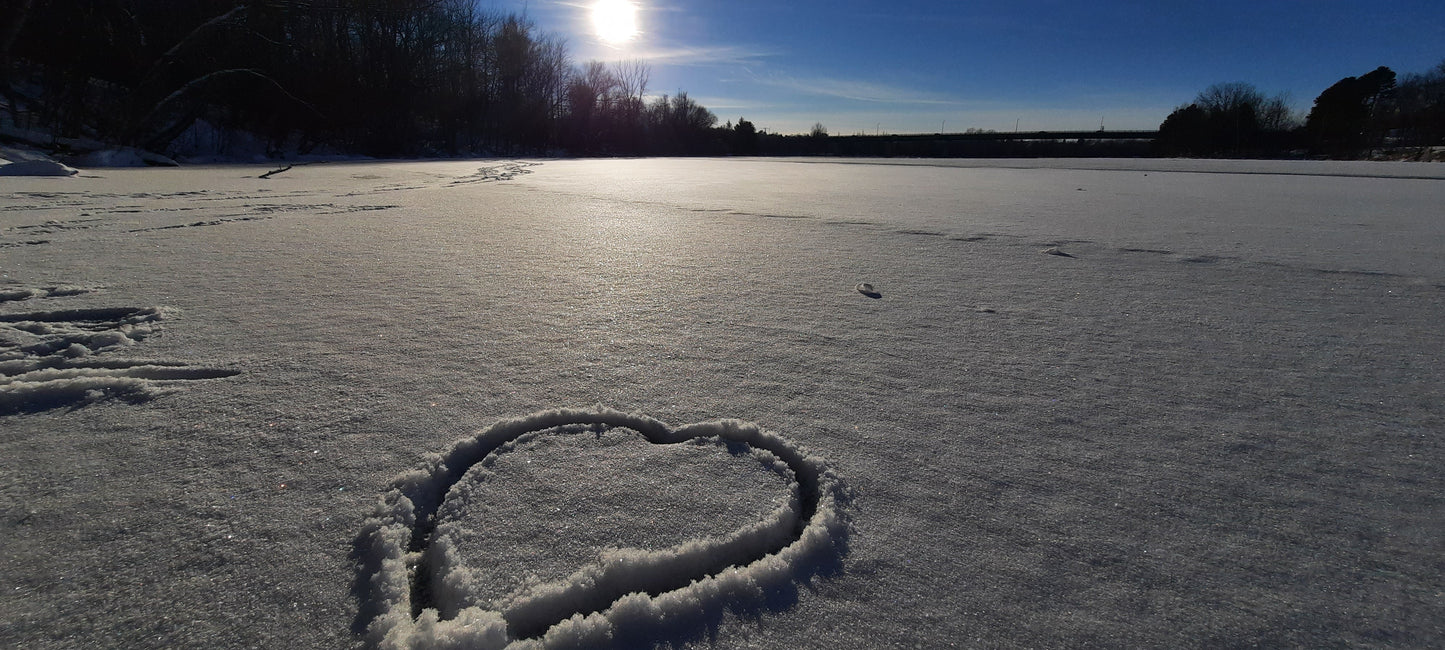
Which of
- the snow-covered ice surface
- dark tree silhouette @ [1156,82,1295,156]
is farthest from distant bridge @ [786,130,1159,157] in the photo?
the snow-covered ice surface

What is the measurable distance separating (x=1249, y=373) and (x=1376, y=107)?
36393mm

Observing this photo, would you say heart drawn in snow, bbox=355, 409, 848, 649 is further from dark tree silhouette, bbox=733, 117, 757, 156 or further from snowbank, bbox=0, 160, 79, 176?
dark tree silhouette, bbox=733, 117, 757, 156

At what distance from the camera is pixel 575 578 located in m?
0.56

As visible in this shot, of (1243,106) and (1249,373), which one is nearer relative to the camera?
(1249,373)

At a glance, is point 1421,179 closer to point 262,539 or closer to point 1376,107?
point 262,539

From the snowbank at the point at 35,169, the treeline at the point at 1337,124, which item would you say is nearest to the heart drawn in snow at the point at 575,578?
the snowbank at the point at 35,169

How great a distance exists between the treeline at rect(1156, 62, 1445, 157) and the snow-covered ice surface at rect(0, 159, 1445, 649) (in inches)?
1094

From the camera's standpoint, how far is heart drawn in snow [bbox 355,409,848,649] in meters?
0.51

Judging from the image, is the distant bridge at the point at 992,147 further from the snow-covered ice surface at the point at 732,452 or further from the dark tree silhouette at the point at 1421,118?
the snow-covered ice surface at the point at 732,452

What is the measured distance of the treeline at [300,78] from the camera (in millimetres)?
10812

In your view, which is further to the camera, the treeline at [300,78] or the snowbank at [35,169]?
the treeline at [300,78]

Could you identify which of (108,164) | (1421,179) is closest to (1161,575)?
(1421,179)

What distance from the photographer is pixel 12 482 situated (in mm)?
690

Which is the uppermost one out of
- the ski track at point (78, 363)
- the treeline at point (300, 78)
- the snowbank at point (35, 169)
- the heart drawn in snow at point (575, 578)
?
the treeline at point (300, 78)
